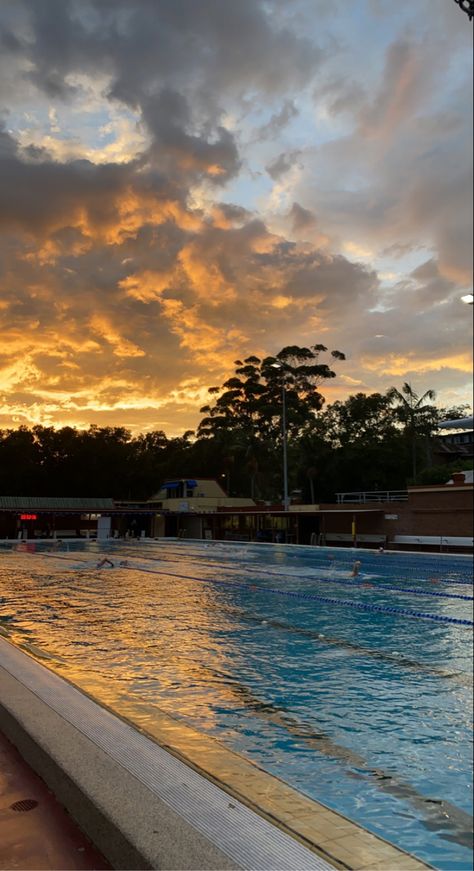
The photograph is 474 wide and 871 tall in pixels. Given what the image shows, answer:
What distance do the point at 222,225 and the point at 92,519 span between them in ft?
101

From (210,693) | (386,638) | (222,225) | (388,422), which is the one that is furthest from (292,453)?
(210,693)

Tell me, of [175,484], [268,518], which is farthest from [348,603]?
[175,484]

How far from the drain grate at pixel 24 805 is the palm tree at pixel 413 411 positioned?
41.5 meters

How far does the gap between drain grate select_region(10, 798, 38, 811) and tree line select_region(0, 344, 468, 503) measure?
3445cm

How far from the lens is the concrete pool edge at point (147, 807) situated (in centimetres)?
234

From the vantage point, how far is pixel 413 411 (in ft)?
142

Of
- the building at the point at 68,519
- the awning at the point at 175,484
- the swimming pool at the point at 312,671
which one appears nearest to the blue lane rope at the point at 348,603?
the swimming pool at the point at 312,671

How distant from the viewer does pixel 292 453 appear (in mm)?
47938

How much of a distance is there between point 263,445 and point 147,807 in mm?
48480

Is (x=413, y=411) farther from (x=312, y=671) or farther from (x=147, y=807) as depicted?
(x=147, y=807)

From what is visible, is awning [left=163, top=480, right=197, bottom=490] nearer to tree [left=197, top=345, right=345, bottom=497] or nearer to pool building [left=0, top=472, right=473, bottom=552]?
pool building [left=0, top=472, right=473, bottom=552]

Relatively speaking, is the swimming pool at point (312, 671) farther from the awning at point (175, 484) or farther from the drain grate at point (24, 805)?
the awning at point (175, 484)

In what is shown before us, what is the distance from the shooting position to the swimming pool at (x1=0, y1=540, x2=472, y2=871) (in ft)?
14.9

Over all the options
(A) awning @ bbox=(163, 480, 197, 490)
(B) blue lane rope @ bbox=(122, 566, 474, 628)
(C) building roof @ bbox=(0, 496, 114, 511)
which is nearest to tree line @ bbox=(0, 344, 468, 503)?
(A) awning @ bbox=(163, 480, 197, 490)
